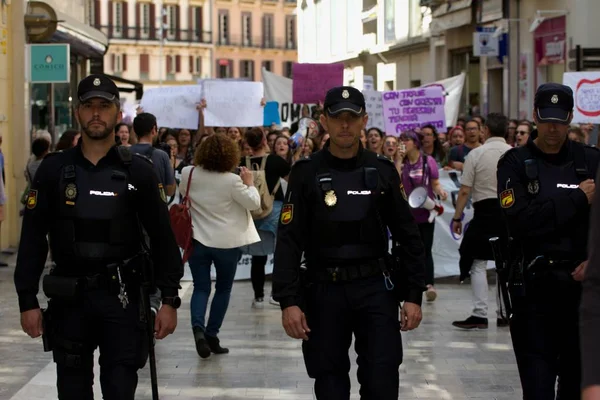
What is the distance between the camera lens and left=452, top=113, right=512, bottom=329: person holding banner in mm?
11031

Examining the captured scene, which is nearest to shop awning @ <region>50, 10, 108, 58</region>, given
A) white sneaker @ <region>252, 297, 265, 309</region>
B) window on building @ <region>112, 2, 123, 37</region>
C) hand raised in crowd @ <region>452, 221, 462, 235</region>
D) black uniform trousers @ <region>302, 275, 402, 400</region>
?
white sneaker @ <region>252, 297, 265, 309</region>

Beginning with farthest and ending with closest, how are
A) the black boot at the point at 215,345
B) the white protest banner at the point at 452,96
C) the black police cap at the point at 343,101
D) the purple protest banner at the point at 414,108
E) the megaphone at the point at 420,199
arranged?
the white protest banner at the point at 452,96 < the purple protest banner at the point at 414,108 < the megaphone at the point at 420,199 < the black boot at the point at 215,345 < the black police cap at the point at 343,101

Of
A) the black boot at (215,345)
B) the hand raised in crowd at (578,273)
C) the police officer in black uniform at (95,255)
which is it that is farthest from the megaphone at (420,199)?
the police officer in black uniform at (95,255)

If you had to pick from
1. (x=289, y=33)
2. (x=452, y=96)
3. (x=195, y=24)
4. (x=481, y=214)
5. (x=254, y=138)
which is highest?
(x=195, y=24)

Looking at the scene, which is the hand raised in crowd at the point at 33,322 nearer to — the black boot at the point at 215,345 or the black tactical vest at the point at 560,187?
the black tactical vest at the point at 560,187

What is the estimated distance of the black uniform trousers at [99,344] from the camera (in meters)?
5.74

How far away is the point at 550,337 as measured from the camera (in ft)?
20.2

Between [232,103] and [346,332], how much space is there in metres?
12.6

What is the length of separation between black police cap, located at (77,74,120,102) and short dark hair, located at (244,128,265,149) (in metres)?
6.67

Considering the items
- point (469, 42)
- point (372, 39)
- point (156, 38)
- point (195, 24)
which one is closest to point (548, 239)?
point (469, 42)

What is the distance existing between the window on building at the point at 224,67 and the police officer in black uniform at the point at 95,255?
103 meters

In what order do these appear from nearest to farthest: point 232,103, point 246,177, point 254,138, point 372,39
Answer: point 246,177, point 254,138, point 232,103, point 372,39

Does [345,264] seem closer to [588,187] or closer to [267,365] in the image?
[588,187]

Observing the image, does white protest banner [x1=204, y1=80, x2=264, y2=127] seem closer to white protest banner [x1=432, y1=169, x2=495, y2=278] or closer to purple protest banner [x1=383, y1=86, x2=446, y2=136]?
purple protest banner [x1=383, y1=86, x2=446, y2=136]
